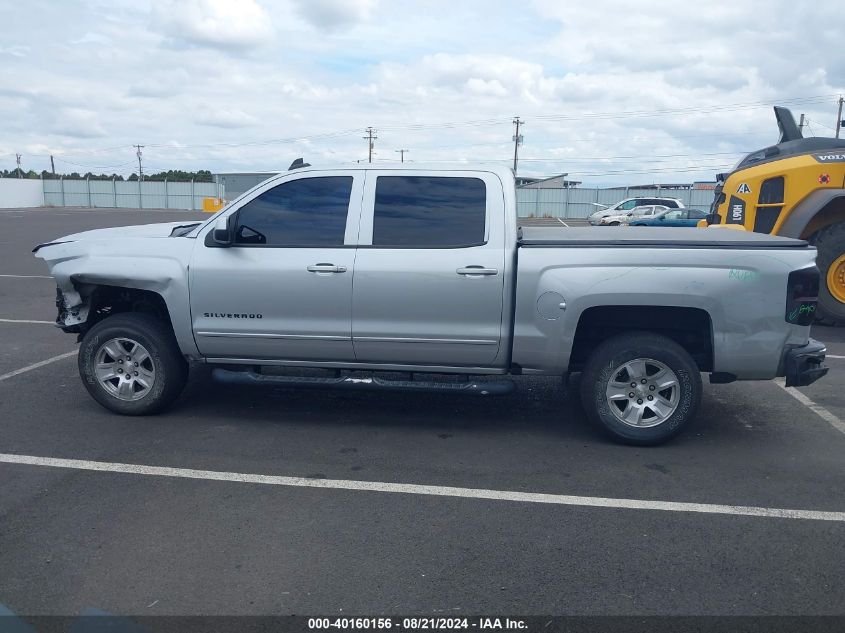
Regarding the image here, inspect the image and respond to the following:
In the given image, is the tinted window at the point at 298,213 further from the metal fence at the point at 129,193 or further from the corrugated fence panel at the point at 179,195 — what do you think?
the corrugated fence panel at the point at 179,195

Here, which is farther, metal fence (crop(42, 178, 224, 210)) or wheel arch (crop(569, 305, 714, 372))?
metal fence (crop(42, 178, 224, 210))

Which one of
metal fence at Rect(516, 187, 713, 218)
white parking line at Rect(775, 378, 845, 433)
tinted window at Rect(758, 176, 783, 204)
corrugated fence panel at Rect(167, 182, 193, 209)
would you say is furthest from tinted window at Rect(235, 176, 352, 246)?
corrugated fence panel at Rect(167, 182, 193, 209)

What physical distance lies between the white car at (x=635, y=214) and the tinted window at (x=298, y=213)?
30.9 metres

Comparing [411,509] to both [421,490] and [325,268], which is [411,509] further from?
[325,268]

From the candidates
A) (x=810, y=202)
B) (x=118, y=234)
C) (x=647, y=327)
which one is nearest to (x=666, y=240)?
(x=647, y=327)

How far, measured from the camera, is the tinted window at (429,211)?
5.62 m

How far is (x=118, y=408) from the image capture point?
19.8 feet

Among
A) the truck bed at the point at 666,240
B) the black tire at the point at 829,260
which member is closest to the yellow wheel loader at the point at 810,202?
the black tire at the point at 829,260

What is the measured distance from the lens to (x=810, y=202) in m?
9.99

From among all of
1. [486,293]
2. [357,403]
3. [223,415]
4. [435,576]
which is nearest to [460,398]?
[357,403]

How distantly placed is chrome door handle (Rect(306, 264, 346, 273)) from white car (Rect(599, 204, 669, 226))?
31090 millimetres

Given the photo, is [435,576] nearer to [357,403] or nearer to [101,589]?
[101,589]

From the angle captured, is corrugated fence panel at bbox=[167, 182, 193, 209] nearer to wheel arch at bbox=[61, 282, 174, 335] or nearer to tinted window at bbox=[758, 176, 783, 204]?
tinted window at bbox=[758, 176, 783, 204]

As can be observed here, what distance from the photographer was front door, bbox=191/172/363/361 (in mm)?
5645
